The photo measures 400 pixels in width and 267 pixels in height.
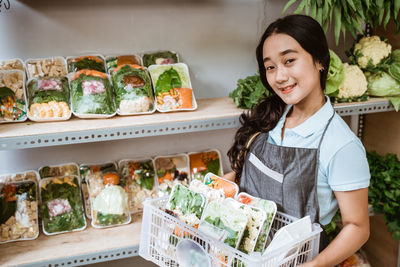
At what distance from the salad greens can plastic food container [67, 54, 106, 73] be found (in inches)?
6.7

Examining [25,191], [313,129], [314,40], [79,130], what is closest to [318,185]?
[313,129]

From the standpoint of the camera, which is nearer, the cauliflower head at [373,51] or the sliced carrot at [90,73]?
the sliced carrot at [90,73]

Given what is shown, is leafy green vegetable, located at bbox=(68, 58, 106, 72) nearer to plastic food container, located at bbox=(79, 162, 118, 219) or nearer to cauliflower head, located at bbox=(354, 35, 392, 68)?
plastic food container, located at bbox=(79, 162, 118, 219)

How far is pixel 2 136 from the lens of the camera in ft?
5.26

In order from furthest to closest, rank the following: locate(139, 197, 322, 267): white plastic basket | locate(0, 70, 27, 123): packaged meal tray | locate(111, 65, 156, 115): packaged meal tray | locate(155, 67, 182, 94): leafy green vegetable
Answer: locate(155, 67, 182, 94): leafy green vegetable → locate(111, 65, 156, 115): packaged meal tray → locate(0, 70, 27, 123): packaged meal tray → locate(139, 197, 322, 267): white plastic basket

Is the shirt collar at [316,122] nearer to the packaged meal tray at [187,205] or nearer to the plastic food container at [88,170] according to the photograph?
the packaged meal tray at [187,205]

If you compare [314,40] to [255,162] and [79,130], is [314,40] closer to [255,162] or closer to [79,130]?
[255,162]

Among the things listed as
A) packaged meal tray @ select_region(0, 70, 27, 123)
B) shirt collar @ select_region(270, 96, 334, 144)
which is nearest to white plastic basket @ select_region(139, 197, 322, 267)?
shirt collar @ select_region(270, 96, 334, 144)

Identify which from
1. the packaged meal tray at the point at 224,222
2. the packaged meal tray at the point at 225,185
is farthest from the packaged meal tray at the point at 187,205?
the packaged meal tray at the point at 225,185

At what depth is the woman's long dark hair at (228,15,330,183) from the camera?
1.44m

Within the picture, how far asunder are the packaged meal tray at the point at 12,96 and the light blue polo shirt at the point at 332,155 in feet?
4.04

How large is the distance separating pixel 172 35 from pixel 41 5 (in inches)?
28.2

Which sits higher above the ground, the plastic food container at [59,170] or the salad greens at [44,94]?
the salad greens at [44,94]

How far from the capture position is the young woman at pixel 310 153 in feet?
4.65
